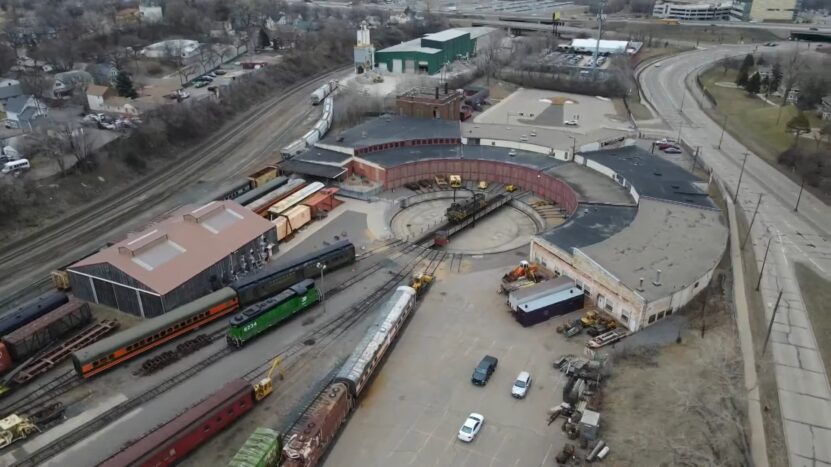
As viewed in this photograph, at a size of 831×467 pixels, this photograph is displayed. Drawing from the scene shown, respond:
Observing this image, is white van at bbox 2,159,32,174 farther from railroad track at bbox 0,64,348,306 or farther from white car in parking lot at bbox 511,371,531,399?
white car in parking lot at bbox 511,371,531,399

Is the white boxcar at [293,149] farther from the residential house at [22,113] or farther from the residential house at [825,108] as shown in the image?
the residential house at [825,108]

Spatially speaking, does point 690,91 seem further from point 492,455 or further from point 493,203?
point 492,455

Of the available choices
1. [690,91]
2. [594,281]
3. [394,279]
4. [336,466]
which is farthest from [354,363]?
[690,91]

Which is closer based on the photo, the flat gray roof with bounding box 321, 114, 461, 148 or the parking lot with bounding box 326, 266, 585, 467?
the parking lot with bounding box 326, 266, 585, 467

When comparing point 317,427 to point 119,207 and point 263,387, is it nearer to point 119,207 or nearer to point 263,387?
point 263,387

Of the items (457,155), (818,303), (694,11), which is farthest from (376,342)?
(694,11)

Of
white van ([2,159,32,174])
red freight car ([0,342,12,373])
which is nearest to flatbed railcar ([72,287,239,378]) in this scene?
red freight car ([0,342,12,373])
